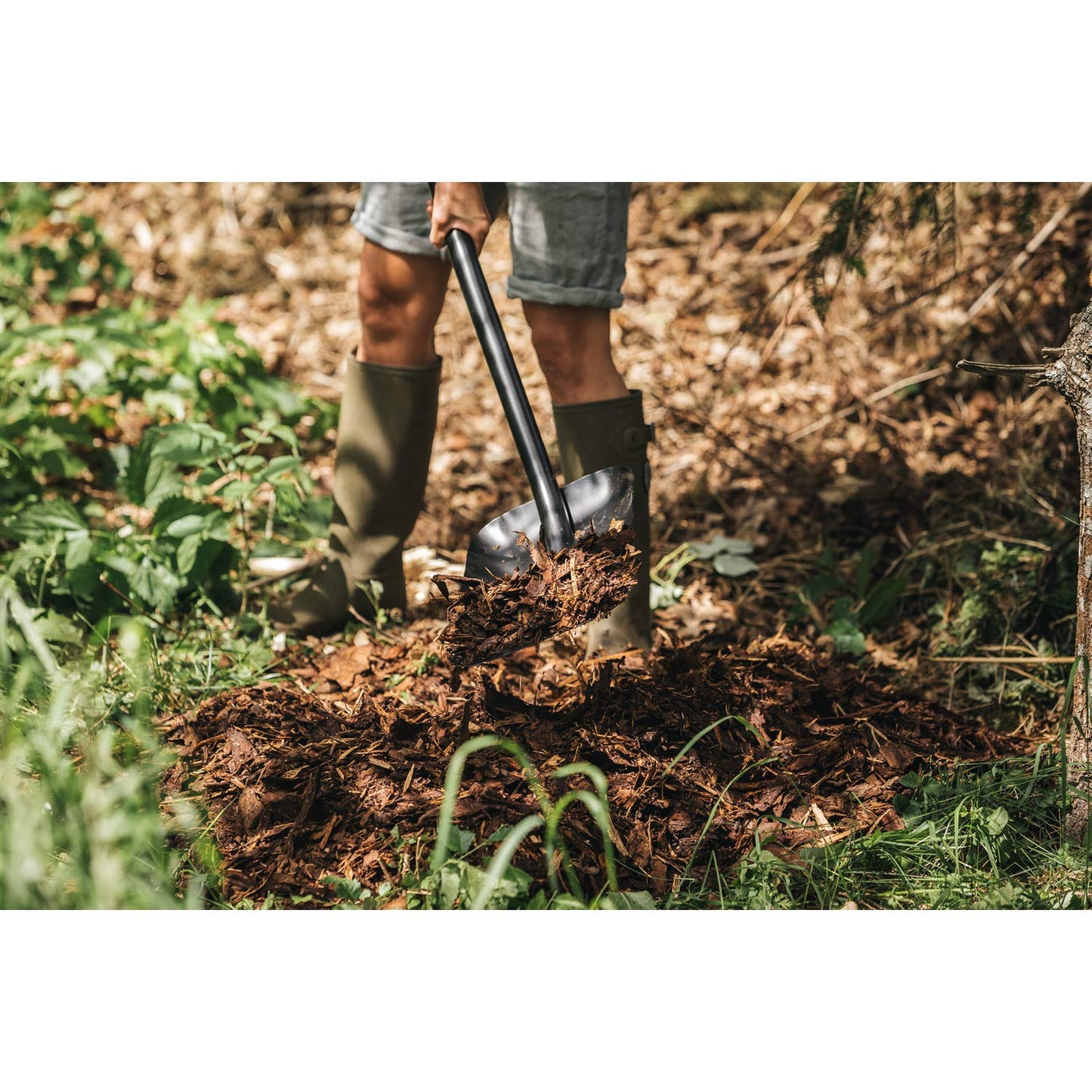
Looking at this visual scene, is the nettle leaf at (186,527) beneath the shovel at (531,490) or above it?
beneath

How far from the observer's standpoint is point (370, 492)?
267cm

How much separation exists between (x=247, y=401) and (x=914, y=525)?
80.3 inches

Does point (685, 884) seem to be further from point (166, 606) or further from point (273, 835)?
point (166, 606)

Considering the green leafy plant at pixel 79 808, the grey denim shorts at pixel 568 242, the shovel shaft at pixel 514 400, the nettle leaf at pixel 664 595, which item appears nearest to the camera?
the green leafy plant at pixel 79 808

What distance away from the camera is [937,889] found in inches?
67.7

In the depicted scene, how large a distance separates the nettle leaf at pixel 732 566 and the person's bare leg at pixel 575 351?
742mm

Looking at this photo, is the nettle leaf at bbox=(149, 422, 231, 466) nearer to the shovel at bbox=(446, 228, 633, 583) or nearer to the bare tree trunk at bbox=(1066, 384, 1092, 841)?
the shovel at bbox=(446, 228, 633, 583)

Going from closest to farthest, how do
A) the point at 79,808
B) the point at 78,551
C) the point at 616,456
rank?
the point at 79,808, the point at 616,456, the point at 78,551

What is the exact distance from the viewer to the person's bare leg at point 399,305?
2.50 metres

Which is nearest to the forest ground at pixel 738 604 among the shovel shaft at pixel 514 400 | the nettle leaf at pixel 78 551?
the shovel shaft at pixel 514 400

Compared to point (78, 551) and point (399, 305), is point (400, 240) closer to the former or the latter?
point (399, 305)

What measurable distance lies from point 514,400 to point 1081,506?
1031 millimetres

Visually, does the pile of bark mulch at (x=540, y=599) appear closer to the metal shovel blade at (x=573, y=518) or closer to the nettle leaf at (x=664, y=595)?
the metal shovel blade at (x=573, y=518)

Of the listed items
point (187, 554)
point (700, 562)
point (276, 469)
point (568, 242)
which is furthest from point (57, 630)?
point (700, 562)
